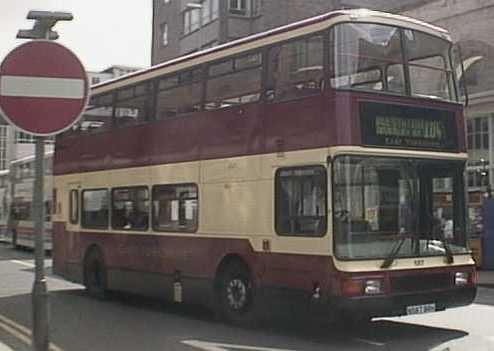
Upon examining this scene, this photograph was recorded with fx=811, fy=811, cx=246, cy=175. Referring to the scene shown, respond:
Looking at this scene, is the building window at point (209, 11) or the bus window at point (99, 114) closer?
the bus window at point (99, 114)

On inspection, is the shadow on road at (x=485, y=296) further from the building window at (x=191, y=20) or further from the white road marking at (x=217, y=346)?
the building window at (x=191, y=20)

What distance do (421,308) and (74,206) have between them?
8.85m

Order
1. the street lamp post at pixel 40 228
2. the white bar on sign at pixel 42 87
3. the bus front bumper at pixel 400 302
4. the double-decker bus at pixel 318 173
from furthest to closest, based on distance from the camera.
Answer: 1. the double-decker bus at pixel 318 173
2. the bus front bumper at pixel 400 302
3. the street lamp post at pixel 40 228
4. the white bar on sign at pixel 42 87

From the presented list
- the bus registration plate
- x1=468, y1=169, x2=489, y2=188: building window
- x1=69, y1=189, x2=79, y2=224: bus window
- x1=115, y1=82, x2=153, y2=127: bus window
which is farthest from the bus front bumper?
x1=468, y1=169, x2=489, y2=188: building window

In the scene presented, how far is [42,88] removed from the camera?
21.4 feet

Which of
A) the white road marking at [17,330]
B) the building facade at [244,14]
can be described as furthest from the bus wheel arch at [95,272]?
the building facade at [244,14]

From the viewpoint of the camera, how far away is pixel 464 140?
11.2 metres

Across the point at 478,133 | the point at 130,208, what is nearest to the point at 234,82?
the point at 130,208

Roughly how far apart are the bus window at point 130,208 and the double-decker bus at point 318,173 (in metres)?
0.51

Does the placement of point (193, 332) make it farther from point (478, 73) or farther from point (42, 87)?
point (478, 73)

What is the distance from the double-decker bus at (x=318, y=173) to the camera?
9.95 meters

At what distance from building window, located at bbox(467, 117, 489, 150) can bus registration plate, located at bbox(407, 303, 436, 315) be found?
15.7 m

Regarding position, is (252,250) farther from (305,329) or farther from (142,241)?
(142,241)

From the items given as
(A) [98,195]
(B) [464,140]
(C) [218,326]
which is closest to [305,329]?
(C) [218,326]
